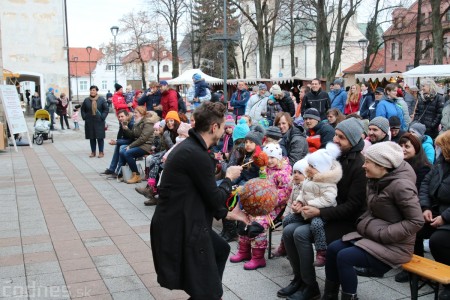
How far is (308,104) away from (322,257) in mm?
7837

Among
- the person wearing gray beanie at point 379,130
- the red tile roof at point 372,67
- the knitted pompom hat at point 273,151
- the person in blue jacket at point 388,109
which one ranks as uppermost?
the red tile roof at point 372,67

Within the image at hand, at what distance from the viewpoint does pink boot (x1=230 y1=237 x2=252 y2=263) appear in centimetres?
543

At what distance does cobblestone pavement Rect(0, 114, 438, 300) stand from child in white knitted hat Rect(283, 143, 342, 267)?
0.66 m

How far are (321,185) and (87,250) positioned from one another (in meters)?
3.01

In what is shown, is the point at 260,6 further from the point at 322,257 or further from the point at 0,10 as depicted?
the point at 322,257

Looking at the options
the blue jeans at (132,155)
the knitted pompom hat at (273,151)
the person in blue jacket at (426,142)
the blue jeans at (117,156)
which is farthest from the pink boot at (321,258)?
the blue jeans at (117,156)

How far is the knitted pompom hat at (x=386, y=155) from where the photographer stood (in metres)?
3.95


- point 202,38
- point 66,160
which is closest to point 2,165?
point 66,160

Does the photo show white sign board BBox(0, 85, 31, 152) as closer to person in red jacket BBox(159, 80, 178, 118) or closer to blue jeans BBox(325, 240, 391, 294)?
person in red jacket BBox(159, 80, 178, 118)

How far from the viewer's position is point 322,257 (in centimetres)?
439

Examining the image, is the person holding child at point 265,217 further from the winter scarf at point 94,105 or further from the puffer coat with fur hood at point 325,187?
the winter scarf at point 94,105

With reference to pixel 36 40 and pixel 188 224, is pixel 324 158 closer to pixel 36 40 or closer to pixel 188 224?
pixel 188 224

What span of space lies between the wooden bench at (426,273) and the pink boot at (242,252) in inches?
76.0

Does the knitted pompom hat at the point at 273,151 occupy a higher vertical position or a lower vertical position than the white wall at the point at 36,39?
lower
